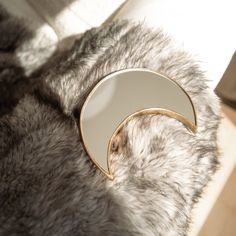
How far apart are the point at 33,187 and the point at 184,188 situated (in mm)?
266

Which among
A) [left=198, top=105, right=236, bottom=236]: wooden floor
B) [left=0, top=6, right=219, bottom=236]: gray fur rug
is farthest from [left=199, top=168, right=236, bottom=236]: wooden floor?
[left=0, top=6, right=219, bottom=236]: gray fur rug

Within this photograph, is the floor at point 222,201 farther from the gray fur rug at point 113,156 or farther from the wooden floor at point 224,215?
the gray fur rug at point 113,156

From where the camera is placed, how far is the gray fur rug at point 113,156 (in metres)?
0.60

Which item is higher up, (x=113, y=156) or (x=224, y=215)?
(x=113, y=156)

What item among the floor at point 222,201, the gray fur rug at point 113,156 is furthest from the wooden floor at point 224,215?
the gray fur rug at point 113,156

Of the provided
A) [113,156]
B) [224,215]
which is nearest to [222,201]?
[224,215]

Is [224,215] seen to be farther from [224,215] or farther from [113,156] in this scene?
[113,156]

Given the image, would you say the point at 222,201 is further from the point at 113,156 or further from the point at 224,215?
the point at 113,156

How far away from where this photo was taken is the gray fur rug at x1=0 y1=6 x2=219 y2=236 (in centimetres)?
60

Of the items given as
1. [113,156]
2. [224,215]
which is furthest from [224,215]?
[113,156]

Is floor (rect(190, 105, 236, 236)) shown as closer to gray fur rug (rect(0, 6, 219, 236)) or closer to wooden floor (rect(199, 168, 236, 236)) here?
wooden floor (rect(199, 168, 236, 236))

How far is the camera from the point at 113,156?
0.66m

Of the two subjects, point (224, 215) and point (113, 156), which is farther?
point (224, 215)

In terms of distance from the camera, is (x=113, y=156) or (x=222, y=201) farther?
(x=222, y=201)
